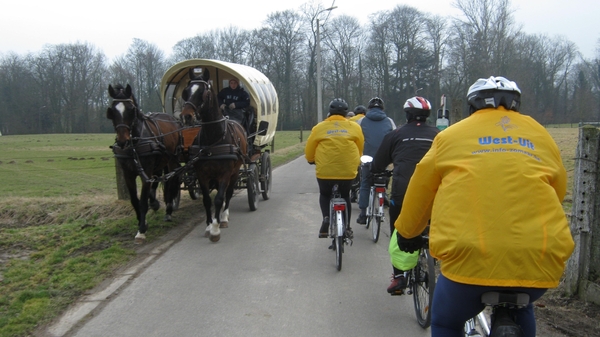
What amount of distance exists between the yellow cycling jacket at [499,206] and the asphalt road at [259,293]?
7.34ft

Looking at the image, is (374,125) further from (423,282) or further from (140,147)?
(423,282)

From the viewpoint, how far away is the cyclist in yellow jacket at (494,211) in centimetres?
215

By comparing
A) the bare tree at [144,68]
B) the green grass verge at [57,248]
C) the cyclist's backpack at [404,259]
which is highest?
the bare tree at [144,68]

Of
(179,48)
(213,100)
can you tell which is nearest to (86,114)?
(179,48)

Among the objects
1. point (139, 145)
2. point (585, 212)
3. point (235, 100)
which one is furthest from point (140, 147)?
point (585, 212)

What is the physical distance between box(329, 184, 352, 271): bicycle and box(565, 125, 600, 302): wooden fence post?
7.58 ft

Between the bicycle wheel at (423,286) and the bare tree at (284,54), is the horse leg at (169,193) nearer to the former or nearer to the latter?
the bicycle wheel at (423,286)

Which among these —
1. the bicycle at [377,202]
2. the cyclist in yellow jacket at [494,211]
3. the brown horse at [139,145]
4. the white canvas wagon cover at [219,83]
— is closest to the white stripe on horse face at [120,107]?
the brown horse at [139,145]

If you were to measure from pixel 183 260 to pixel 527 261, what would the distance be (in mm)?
5015

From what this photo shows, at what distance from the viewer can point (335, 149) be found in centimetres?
632

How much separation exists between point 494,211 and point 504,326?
48cm

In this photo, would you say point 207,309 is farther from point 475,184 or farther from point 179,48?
point 179,48

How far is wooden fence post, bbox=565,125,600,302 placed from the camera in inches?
185

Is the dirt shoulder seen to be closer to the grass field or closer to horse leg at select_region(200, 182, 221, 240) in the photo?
the grass field
